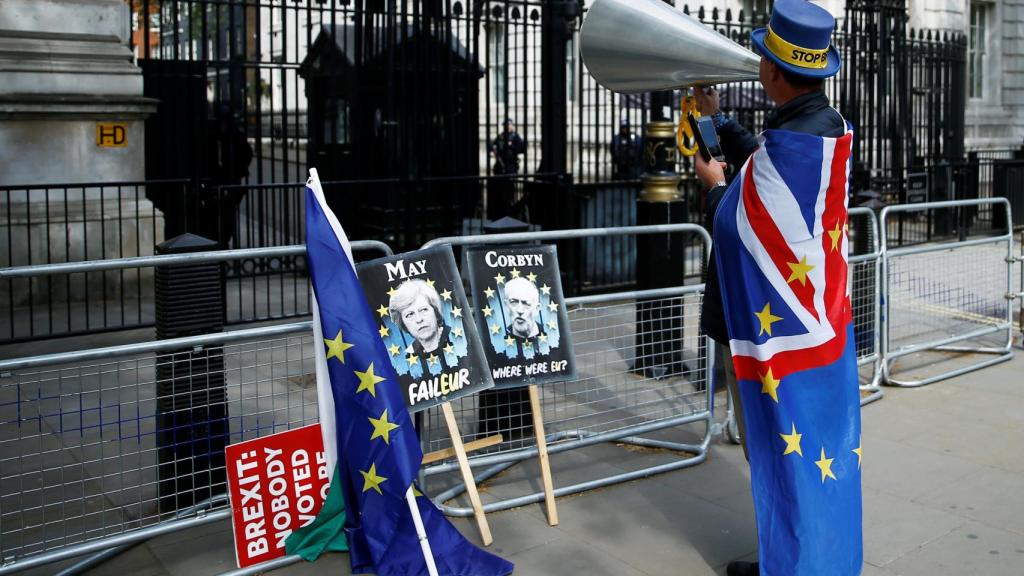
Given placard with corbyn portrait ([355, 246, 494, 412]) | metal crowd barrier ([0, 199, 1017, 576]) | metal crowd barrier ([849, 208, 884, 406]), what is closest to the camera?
metal crowd barrier ([0, 199, 1017, 576])

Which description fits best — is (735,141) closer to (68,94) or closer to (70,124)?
(68,94)

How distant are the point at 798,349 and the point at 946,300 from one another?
5.04 meters

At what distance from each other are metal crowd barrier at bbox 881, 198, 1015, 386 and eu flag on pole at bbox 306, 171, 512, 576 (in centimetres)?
422

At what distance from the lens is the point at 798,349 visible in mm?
4051

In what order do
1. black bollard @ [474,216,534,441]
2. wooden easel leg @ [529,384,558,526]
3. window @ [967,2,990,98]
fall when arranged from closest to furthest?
wooden easel leg @ [529,384,558,526], black bollard @ [474,216,534,441], window @ [967,2,990,98]

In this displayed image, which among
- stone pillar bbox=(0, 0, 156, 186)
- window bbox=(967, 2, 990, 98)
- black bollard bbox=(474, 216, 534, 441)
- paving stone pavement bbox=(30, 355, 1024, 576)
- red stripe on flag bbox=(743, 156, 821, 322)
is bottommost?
paving stone pavement bbox=(30, 355, 1024, 576)

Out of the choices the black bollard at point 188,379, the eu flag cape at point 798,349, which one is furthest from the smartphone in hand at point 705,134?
the black bollard at point 188,379

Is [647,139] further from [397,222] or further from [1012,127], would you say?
[1012,127]

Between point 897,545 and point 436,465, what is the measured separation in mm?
2160

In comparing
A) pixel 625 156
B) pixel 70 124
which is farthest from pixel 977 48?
pixel 70 124

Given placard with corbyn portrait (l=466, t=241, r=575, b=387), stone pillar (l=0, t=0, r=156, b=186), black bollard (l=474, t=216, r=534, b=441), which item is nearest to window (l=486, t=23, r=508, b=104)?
stone pillar (l=0, t=0, r=156, b=186)

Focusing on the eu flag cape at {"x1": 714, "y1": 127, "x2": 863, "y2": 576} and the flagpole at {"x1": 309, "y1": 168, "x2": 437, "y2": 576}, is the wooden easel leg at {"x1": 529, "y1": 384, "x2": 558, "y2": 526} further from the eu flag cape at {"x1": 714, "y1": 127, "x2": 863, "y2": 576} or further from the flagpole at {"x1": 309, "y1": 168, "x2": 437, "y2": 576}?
the eu flag cape at {"x1": 714, "y1": 127, "x2": 863, "y2": 576}

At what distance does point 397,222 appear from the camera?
10180mm

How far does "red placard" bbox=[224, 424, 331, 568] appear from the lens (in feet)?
14.7
